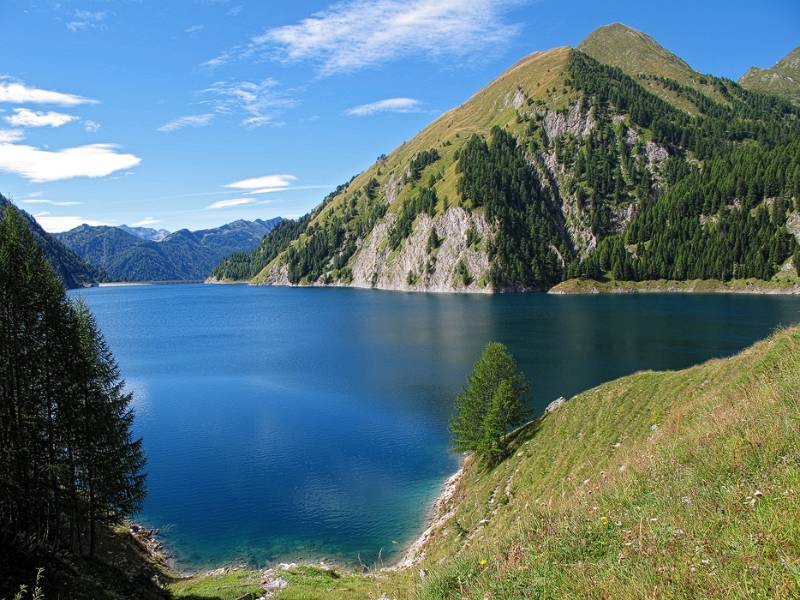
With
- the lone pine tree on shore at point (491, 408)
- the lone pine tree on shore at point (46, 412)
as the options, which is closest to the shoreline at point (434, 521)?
the lone pine tree on shore at point (491, 408)

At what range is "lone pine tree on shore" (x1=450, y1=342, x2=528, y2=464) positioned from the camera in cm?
4003

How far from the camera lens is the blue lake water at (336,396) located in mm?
37906

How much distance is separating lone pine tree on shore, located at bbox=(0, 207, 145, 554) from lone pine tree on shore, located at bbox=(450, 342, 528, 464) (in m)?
26.4

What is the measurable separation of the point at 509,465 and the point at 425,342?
65.2 meters

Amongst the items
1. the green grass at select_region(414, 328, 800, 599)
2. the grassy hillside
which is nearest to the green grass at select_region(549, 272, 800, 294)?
the green grass at select_region(414, 328, 800, 599)

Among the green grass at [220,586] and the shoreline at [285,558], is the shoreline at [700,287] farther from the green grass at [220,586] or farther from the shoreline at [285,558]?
the green grass at [220,586]

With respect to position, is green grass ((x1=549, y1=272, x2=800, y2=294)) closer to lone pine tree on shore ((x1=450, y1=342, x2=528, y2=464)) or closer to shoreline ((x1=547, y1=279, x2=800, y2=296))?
shoreline ((x1=547, y1=279, x2=800, y2=296))

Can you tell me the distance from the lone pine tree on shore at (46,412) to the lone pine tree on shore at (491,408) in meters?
26.4

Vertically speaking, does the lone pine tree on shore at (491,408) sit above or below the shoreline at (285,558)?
above

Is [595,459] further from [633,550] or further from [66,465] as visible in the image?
[66,465]

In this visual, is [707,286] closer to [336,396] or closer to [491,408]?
[336,396]

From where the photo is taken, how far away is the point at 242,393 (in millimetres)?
73688

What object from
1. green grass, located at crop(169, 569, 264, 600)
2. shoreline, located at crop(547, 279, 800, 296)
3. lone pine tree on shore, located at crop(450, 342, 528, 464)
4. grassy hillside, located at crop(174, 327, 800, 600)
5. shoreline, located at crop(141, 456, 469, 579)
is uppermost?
shoreline, located at crop(547, 279, 800, 296)

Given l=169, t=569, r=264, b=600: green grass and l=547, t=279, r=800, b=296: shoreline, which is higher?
l=547, t=279, r=800, b=296: shoreline
